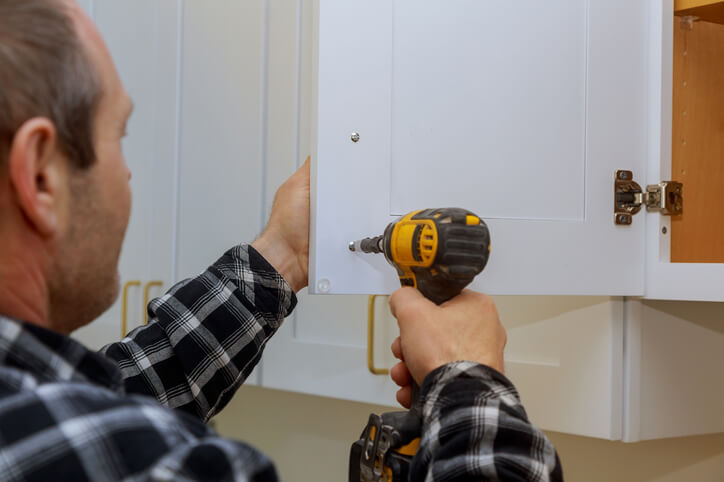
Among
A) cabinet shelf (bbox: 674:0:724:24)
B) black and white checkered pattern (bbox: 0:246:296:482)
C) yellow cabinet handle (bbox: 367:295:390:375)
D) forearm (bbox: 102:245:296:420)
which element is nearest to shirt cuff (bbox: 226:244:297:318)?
forearm (bbox: 102:245:296:420)

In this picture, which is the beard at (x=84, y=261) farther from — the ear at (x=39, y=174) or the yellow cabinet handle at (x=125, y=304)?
the yellow cabinet handle at (x=125, y=304)

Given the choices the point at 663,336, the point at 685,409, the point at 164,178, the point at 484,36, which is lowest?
the point at 685,409

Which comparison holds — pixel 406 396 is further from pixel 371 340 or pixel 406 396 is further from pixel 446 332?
pixel 371 340

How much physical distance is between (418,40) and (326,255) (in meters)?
0.28

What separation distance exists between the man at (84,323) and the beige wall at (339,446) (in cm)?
74

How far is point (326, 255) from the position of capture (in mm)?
801

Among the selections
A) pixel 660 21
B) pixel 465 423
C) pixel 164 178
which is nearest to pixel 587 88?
pixel 660 21

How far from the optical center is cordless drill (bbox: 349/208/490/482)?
71 centimetres

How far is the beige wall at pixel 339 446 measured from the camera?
132 centimetres

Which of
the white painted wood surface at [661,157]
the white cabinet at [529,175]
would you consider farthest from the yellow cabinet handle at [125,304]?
the white painted wood surface at [661,157]

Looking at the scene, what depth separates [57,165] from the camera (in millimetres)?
500

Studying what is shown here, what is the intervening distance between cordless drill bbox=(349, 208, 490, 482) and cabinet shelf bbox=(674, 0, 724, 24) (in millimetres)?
502

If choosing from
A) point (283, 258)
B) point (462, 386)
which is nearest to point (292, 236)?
point (283, 258)

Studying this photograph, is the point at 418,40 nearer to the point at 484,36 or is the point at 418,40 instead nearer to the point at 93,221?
the point at 484,36
